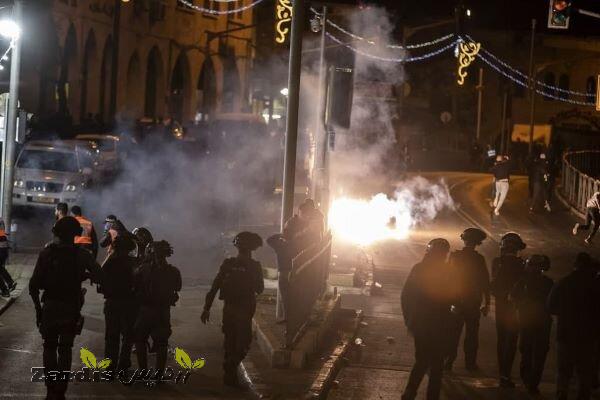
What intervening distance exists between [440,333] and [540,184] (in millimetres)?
22137

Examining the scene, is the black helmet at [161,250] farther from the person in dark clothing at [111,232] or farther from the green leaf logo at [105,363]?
the person in dark clothing at [111,232]

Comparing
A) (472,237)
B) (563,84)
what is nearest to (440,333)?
(472,237)

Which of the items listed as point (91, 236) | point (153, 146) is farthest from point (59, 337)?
point (153, 146)

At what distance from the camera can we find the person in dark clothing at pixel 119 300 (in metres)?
9.98

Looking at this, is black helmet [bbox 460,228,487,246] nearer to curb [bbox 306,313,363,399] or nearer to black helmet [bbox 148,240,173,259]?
curb [bbox 306,313,363,399]

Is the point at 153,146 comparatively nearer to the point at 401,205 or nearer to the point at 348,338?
the point at 401,205

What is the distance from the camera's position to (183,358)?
11.5 meters

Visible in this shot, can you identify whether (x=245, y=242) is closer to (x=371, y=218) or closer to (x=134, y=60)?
(x=371, y=218)

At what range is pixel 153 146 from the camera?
35.4m

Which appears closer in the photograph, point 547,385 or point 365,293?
point 547,385

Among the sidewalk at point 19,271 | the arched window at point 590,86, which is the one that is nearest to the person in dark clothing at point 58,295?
the sidewalk at point 19,271

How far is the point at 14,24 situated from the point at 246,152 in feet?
67.4

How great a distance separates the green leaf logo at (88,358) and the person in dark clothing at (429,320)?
338 centimetres

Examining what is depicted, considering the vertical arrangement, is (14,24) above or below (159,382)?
above
